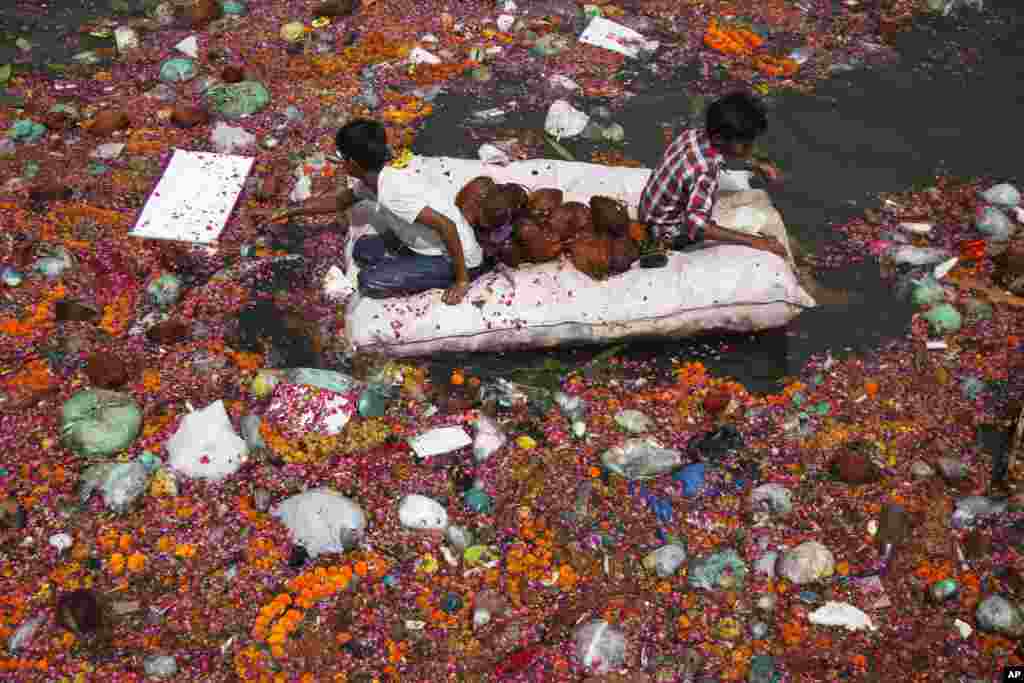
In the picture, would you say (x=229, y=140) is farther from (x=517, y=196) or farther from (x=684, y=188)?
(x=684, y=188)

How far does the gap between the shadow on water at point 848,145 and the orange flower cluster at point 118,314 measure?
5.13 feet

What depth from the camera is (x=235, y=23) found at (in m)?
5.55

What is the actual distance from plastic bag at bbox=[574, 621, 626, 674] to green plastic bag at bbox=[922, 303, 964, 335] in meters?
2.33

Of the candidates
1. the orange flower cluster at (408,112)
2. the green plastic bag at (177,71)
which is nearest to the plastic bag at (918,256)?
the orange flower cluster at (408,112)

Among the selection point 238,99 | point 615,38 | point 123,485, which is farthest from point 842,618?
point 238,99

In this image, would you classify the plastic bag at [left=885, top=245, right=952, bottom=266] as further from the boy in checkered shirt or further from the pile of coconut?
the pile of coconut

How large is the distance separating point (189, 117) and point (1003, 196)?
4.92m

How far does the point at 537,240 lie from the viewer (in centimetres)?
Answer: 359

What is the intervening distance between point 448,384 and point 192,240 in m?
1.71

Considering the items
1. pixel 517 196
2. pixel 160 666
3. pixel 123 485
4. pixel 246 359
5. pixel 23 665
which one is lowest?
pixel 23 665

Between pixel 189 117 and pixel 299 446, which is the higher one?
pixel 189 117

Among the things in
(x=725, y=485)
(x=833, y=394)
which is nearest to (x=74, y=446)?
(x=725, y=485)

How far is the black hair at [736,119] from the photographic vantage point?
3219 millimetres

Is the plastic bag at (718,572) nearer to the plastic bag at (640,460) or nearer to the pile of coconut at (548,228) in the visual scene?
the plastic bag at (640,460)
